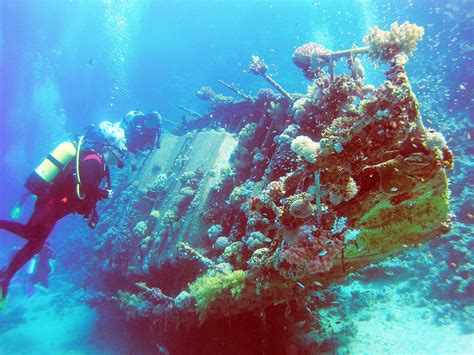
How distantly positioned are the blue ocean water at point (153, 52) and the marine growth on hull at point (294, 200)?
40.4ft

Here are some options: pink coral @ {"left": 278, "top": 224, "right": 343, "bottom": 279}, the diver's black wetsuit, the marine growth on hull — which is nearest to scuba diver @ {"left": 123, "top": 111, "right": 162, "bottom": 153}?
the marine growth on hull

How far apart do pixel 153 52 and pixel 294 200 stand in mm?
52812

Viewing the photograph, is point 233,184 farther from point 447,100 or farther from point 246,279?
point 447,100

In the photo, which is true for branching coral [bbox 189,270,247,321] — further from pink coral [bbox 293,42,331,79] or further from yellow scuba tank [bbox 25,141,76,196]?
pink coral [bbox 293,42,331,79]

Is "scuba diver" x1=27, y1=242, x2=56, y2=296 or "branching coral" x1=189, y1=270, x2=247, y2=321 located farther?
"scuba diver" x1=27, y1=242, x2=56, y2=296

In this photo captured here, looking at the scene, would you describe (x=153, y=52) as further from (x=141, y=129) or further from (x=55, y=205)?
(x=55, y=205)

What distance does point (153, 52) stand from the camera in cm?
4906

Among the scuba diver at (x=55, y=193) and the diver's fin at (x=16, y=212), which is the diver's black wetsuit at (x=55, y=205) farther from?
the diver's fin at (x=16, y=212)

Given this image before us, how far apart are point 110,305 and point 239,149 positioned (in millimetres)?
8472

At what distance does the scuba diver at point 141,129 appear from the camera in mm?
10258

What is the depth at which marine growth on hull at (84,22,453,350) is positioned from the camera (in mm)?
3078

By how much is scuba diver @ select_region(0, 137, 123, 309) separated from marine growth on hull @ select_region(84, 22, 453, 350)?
7.80ft

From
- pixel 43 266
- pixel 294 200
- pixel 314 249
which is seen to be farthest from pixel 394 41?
pixel 43 266

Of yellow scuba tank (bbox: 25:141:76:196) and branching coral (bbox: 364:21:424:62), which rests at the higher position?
branching coral (bbox: 364:21:424:62)
